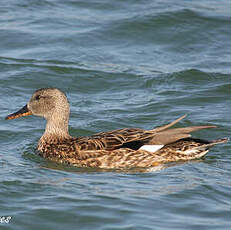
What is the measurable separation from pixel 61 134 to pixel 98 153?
90cm

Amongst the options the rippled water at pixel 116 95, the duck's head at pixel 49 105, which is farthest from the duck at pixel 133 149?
the duck's head at pixel 49 105

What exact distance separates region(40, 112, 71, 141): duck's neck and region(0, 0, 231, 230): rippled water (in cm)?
42

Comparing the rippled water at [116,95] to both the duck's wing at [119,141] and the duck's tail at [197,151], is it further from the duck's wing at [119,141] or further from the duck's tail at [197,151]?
the duck's wing at [119,141]

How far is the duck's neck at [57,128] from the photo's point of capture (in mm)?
10984

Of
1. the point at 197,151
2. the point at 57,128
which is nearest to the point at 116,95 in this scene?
the point at 57,128

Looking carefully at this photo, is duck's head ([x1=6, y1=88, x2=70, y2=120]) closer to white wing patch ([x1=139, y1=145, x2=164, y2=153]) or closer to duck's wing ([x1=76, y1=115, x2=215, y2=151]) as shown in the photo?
duck's wing ([x1=76, y1=115, x2=215, y2=151])

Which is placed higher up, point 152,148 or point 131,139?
point 131,139

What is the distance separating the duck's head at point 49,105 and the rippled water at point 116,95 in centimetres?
58

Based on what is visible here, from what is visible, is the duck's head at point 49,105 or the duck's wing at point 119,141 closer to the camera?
the duck's wing at point 119,141

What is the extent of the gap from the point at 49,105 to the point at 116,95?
295 cm

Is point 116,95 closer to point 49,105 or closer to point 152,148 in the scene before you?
point 49,105

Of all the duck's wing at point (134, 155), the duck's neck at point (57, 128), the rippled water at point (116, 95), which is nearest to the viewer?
the rippled water at point (116, 95)

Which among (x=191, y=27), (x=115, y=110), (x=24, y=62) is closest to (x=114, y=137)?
(x=115, y=110)

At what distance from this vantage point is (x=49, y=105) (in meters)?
11.1
